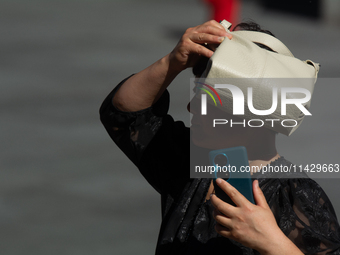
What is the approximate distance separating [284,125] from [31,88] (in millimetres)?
4533

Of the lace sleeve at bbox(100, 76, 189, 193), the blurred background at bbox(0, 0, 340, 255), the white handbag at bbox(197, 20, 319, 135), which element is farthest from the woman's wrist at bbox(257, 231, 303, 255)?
the blurred background at bbox(0, 0, 340, 255)

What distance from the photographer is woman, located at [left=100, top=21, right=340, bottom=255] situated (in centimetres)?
142

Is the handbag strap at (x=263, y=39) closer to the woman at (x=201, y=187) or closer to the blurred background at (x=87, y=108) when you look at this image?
the woman at (x=201, y=187)

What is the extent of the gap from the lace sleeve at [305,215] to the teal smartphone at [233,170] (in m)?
0.16

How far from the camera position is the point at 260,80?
159cm

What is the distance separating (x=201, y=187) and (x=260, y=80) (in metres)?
0.48

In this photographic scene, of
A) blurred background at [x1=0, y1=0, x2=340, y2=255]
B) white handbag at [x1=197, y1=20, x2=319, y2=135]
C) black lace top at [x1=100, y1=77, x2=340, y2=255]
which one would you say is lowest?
blurred background at [x1=0, y1=0, x2=340, y2=255]

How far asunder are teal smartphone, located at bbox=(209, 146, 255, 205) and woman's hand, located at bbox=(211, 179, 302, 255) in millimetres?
40

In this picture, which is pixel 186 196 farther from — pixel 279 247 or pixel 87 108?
pixel 87 108

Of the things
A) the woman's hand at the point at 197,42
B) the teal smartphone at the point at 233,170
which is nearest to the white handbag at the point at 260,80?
the woman's hand at the point at 197,42

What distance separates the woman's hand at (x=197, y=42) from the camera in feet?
5.50

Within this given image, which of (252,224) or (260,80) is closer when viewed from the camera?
(252,224)

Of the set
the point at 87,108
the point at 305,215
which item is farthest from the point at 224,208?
the point at 87,108

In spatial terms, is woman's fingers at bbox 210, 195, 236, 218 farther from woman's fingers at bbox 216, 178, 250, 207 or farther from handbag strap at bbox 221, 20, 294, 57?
handbag strap at bbox 221, 20, 294, 57
